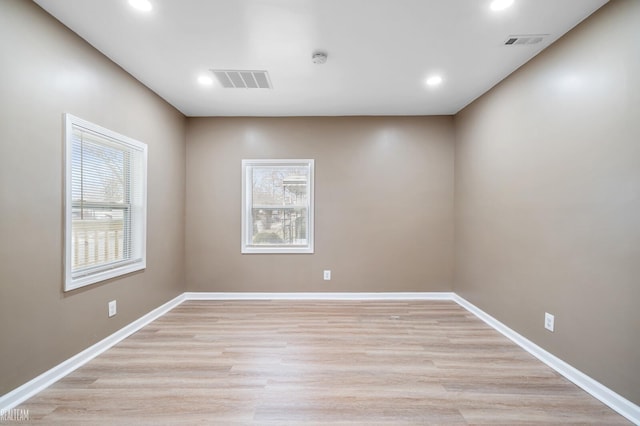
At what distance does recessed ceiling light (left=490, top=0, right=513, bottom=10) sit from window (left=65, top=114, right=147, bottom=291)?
10.5 feet

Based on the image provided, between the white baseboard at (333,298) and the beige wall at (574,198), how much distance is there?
0.25ft

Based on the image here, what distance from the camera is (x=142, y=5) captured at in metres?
1.91

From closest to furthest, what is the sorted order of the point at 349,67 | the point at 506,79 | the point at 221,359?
the point at 221,359 < the point at 349,67 < the point at 506,79

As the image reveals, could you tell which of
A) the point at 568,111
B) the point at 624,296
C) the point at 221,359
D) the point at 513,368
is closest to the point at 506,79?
the point at 568,111

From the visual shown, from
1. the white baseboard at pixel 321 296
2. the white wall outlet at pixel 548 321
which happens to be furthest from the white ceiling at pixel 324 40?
the white baseboard at pixel 321 296

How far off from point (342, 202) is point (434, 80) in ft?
6.18

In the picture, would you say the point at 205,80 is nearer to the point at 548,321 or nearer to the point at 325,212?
the point at 325,212

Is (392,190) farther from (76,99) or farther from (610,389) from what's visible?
(76,99)

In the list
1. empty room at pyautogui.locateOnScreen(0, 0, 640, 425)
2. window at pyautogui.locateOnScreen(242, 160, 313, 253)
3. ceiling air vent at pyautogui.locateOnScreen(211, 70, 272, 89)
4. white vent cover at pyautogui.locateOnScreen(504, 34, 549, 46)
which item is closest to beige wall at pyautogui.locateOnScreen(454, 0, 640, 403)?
empty room at pyautogui.locateOnScreen(0, 0, 640, 425)

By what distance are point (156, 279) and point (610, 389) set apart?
4147 millimetres

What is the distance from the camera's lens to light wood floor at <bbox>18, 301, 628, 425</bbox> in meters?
1.75

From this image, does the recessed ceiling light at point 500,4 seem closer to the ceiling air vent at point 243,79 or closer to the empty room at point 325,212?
the empty room at point 325,212

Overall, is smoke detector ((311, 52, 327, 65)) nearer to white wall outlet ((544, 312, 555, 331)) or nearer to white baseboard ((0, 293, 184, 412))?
white wall outlet ((544, 312, 555, 331))

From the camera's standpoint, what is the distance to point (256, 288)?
407 centimetres
